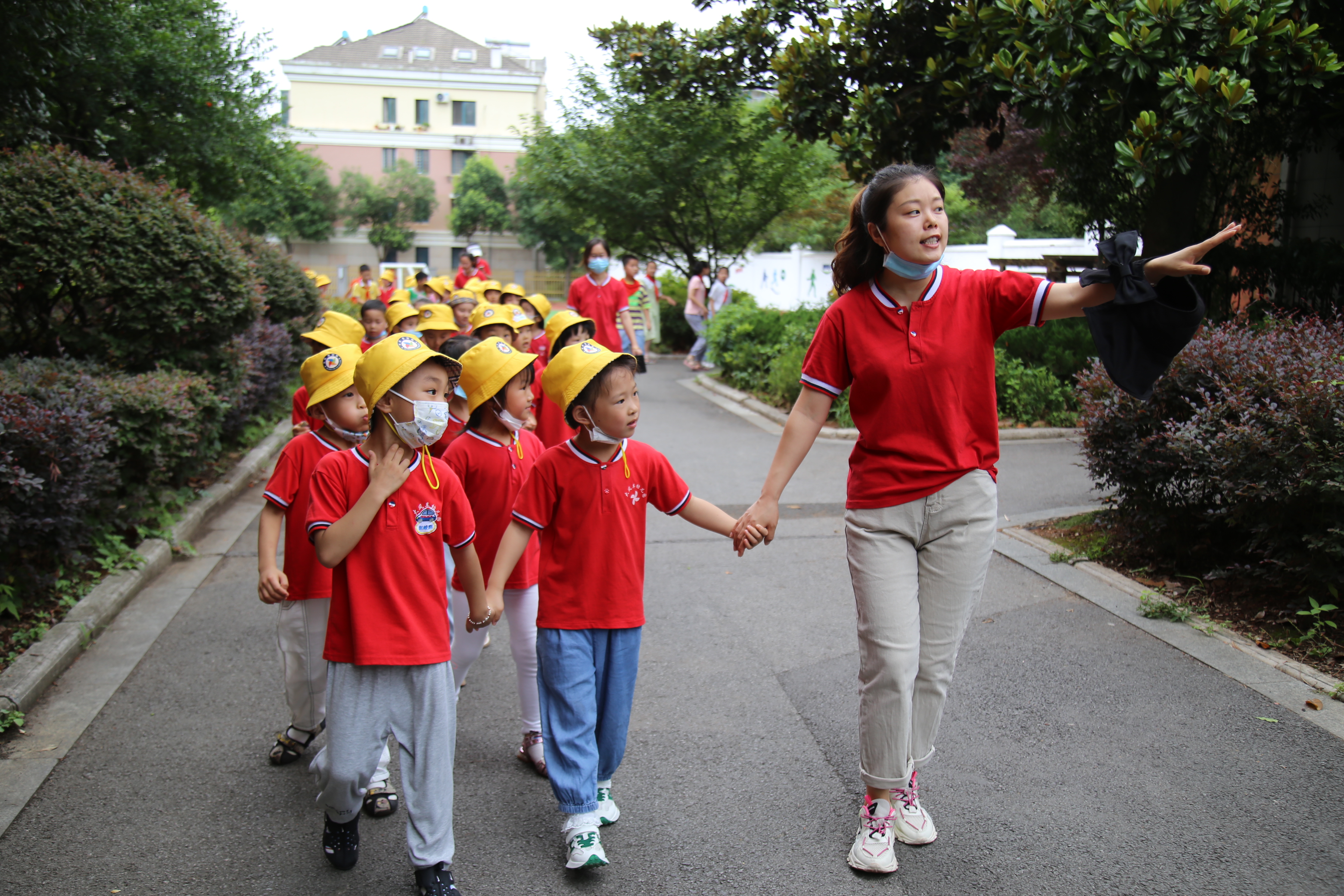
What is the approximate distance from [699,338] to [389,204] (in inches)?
1685

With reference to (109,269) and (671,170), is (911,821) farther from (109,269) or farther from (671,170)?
(671,170)

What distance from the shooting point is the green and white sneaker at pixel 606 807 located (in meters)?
3.47

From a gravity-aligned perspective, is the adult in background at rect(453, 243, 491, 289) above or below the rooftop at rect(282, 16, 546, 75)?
below

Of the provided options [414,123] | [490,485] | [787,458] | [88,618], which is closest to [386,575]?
[490,485]

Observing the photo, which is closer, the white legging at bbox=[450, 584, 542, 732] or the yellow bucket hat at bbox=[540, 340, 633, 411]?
the yellow bucket hat at bbox=[540, 340, 633, 411]

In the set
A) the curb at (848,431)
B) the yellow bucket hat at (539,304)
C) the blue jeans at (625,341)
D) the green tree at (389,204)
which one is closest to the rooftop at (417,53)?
the green tree at (389,204)

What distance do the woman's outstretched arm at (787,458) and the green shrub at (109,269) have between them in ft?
19.4

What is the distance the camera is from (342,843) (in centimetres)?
320

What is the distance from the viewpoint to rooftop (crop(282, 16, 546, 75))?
6275 centimetres

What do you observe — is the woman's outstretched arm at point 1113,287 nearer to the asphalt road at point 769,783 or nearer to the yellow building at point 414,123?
the asphalt road at point 769,783

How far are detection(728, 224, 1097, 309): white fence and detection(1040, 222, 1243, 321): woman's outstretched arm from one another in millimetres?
11702

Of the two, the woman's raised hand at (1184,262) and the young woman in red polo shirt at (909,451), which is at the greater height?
the woman's raised hand at (1184,262)

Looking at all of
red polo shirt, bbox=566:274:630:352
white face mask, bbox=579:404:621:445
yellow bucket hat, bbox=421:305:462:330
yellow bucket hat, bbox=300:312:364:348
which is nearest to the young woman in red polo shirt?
white face mask, bbox=579:404:621:445

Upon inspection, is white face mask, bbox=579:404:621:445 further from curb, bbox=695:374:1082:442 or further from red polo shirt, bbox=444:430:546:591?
curb, bbox=695:374:1082:442
